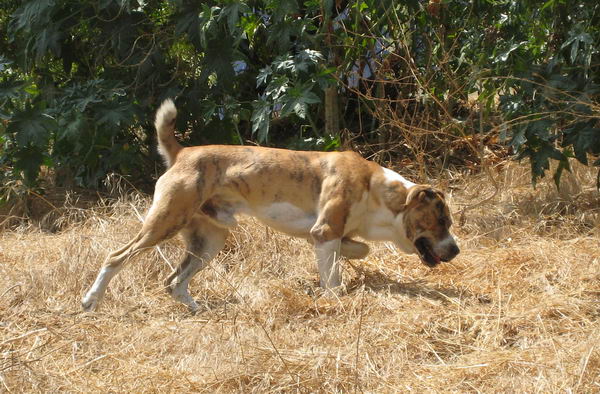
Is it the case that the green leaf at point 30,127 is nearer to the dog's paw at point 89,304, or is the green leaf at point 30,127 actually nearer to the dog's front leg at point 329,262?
the dog's paw at point 89,304

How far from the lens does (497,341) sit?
538cm

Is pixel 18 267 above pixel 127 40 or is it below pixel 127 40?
below

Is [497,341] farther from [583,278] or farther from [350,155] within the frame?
[350,155]

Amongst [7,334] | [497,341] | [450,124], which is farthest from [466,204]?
[7,334]

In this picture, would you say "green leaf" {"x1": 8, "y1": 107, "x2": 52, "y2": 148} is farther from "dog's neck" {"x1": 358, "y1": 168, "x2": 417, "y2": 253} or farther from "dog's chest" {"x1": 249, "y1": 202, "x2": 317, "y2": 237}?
"dog's neck" {"x1": 358, "y1": 168, "x2": 417, "y2": 253}

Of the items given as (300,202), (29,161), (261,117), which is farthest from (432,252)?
(29,161)

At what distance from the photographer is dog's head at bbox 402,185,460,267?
686 centimetres

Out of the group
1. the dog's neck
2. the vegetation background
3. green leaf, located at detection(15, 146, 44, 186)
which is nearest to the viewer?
the vegetation background

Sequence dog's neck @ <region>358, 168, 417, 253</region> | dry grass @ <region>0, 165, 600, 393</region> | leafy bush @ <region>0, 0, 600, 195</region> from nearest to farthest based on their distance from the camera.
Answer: dry grass @ <region>0, 165, 600, 393</region>
dog's neck @ <region>358, 168, 417, 253</region>
leafy bush @ <region>0, 0, 600, 195</region>

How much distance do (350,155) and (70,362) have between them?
2831 mm

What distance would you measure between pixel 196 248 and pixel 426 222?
1.66m

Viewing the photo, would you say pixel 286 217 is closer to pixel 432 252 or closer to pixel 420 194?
pixel 420 194

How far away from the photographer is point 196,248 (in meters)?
6.81

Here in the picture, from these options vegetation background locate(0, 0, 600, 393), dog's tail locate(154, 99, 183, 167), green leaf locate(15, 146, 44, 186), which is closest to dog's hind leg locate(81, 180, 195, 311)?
vegetation background locate(0, 0, 600, 393)
